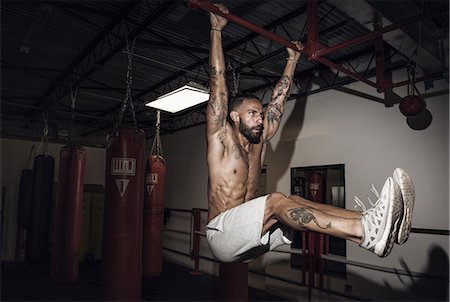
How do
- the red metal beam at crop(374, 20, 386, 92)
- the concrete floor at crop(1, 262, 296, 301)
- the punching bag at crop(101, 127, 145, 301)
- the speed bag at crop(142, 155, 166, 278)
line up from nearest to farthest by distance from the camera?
the punching bag at crop(101, 127, 145, 301), the red metal beam at crop(374, 20, 386, 92), the concrete floor at crop(1, 262, 296, 301), the speed bag at crop(142, 155, 166, 278)

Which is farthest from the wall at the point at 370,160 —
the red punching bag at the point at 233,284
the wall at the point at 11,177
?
the wall at the point at 11,177

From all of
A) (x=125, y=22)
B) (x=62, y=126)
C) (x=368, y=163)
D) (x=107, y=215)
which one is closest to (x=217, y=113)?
(x=107, y=215)

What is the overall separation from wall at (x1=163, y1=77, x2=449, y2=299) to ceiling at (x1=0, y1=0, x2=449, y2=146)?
1.10 feet

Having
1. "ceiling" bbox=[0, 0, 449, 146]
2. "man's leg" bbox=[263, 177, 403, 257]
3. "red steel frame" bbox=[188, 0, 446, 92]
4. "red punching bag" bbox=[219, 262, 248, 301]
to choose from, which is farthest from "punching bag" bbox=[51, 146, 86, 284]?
"man's leg" bbox=[263, 177, 403, 257]

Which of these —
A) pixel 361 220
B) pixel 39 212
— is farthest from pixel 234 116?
pixel 39 212

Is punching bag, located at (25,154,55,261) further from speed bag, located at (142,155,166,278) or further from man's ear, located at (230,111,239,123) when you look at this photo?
man's ear, located at (230,111,239,123)

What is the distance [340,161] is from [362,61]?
1.65 m

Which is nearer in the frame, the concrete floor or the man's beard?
the man's beard

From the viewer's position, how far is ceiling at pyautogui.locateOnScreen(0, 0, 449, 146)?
336cm

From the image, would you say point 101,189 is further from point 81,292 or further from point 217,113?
point 217,113

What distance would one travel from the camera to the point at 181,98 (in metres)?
5.34

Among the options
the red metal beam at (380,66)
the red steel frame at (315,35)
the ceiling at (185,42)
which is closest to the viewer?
the red steel frame at (315,35)

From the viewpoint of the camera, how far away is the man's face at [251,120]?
2.64m

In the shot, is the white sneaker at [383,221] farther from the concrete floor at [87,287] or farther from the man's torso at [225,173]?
the concrete floor at [87,287]
